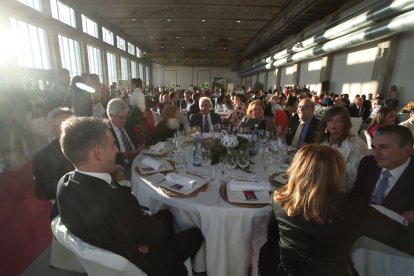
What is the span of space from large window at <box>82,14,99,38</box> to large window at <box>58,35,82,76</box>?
1.25 m

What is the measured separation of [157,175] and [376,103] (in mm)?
7026

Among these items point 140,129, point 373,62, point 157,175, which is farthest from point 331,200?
point 373,62

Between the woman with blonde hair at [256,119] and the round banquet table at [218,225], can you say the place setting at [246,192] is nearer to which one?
the round banquet table at [218,225]

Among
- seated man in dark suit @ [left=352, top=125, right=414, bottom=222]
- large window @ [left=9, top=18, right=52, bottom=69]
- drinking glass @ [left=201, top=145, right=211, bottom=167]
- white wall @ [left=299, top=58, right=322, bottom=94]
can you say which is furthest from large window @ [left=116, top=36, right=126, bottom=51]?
seated man in dark suit @ [left=352, top=125, right=414, bottom=222]

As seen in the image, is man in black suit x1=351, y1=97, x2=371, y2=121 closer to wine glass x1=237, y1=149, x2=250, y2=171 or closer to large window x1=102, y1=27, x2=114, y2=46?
wine glass x1=237, y1=149, x2=250, y2=171

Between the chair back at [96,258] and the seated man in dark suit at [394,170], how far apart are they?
73.7 inches

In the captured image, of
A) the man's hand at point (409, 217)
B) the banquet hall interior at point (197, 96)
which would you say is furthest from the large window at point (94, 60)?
the man's hand at point (409, 217)

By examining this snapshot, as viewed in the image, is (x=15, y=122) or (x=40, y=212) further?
(x=15, y=122)

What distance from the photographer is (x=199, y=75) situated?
30.9 meters

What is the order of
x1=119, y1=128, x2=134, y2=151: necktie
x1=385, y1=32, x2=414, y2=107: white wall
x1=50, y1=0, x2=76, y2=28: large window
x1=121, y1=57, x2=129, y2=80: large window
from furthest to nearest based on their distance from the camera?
x1=121, y1=57, x2=129, y2=80: large window → x1=50, y1=0, x2=76, y2=28: large window → x1=385, y1=32, x2=414, y2=107: white wall → x1=119, y1=128, x2=134, y2=151: necktie

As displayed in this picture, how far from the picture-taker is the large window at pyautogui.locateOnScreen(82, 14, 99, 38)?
12.3m

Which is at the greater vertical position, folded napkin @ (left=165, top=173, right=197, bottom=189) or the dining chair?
folded napkin @ (left=165, top=173, right=197, bottom=189)

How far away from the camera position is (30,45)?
327 inches

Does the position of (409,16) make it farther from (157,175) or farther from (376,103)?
(157,175)
